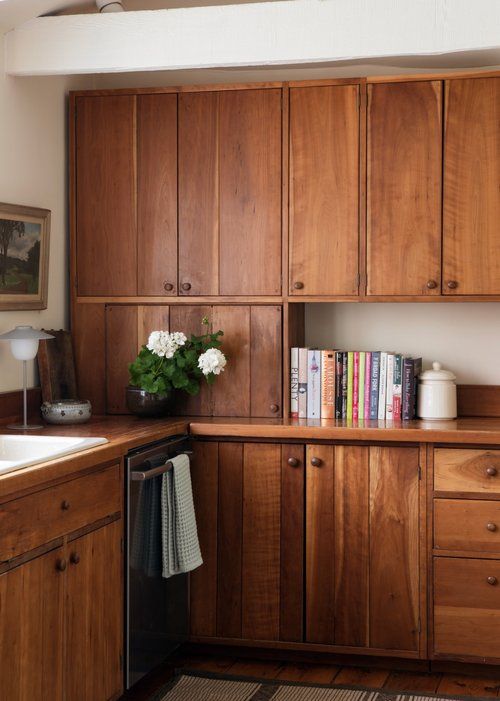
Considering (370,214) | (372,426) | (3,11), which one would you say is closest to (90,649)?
(372,426)

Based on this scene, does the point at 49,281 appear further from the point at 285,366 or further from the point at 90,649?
the point at 90,649

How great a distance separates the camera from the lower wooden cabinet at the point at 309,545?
3510 mm

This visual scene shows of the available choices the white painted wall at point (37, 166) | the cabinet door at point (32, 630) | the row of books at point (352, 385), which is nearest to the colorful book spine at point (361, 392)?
the row of books at point (352, 385)

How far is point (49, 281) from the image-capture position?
385 cm

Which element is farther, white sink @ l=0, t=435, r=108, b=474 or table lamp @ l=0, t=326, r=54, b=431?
table lamp @ l=0, t=326, r=54, b=431

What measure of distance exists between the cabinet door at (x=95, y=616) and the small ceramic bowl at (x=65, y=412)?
646 millimetres

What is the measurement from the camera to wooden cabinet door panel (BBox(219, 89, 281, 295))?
3754mm

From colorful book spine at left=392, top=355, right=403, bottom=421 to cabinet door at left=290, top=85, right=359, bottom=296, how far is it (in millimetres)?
332

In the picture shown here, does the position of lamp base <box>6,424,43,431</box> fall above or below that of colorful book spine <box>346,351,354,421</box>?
below

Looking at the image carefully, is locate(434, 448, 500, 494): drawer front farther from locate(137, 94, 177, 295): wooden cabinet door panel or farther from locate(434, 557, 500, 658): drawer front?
locate(137, 94, 177, 295): wooden cabinet door panel

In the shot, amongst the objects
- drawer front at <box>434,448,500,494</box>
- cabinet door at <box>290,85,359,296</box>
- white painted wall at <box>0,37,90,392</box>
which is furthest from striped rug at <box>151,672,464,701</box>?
cabinet door at <box>290,85,359,296</box>

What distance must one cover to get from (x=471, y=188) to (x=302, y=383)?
998mm

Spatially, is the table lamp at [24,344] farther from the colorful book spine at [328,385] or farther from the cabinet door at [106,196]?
the colorful book spine at [328,385]

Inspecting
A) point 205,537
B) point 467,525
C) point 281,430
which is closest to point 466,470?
point 467,525
